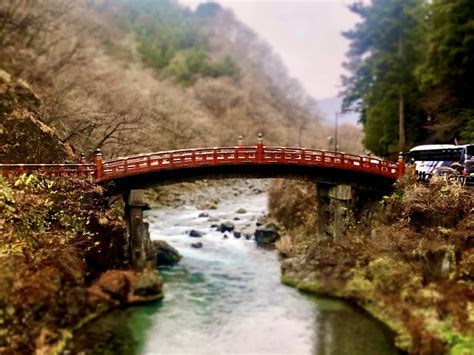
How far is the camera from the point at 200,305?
→ 75.5ft

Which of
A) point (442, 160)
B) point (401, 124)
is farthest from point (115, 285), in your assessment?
point (401, 124)

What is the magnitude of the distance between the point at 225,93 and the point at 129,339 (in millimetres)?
63321

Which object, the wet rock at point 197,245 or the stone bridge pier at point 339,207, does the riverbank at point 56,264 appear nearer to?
the wet rock at point 197,245

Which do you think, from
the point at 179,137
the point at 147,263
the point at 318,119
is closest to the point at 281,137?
the point at 179,137

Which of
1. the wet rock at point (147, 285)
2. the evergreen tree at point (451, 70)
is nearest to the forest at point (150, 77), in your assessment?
the wet rock at point (147, 285)

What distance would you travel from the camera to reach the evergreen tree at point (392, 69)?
1459 inches

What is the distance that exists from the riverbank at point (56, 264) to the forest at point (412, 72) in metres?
22.0

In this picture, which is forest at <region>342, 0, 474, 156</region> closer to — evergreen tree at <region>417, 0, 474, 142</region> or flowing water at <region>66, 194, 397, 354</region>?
evergreen tree at <region>417, 0, 474, 142</region>

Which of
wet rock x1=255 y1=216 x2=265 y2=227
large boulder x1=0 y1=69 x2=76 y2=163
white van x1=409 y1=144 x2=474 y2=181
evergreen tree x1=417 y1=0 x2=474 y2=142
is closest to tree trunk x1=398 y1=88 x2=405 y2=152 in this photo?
evergreen tree x1=417 y1=0 x2=474 y2=142

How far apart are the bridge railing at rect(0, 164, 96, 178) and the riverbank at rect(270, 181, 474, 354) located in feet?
38.8

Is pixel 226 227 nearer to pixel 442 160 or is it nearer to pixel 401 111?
pixel 401 111

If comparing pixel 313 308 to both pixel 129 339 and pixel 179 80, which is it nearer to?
pixel 129 339

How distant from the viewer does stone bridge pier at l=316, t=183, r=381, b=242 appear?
28.5m

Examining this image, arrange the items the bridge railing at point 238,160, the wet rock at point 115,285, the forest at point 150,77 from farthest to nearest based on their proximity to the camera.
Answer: the forest at point 150,77, the bridge railing at point 238,160, the wet rock at point 115,285
